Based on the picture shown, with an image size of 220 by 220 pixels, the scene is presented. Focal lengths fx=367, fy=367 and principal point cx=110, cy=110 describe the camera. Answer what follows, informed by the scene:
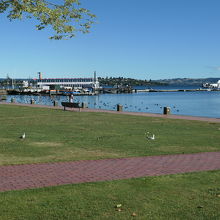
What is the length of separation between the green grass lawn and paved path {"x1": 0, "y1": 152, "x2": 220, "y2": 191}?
584 millimetres

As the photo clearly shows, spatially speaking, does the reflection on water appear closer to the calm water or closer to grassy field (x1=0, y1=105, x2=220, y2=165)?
the calm water

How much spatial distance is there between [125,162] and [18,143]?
16.5 ft

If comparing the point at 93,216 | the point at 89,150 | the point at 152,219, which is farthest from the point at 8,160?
the point at 152,219

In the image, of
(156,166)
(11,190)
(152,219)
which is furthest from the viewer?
(156,166)

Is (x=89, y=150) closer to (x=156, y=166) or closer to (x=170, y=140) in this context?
(x=156, y=166)

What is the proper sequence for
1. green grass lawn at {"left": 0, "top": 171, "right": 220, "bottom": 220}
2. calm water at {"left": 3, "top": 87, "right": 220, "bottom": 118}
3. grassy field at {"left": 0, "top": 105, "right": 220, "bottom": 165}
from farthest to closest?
calm water at {"left": 3, "top": 87, "right": 220, "bottom": 118}
grassy field at {"left": 0, "top": 105, "right": 220, "bottom": 165}
green grass lawn at {"left": 0, "top": 171, "right": 220, "bottom": 220}

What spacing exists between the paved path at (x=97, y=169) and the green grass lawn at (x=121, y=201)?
584 mm

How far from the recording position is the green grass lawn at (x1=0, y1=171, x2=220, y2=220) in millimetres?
6516

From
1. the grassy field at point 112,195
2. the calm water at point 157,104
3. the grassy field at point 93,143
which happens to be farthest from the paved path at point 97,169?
the calm water at point 157,104

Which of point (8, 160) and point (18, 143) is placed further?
point (18, 143)

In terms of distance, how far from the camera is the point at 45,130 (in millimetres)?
18328

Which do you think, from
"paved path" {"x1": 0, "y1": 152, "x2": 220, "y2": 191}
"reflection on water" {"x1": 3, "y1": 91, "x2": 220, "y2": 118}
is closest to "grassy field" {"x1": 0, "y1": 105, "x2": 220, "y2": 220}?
"paved path" {"x1": 0, "y1": 152, "x2": 220, "y2": 191}

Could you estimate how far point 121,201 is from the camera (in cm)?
723

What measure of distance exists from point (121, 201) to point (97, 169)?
2.83 m
